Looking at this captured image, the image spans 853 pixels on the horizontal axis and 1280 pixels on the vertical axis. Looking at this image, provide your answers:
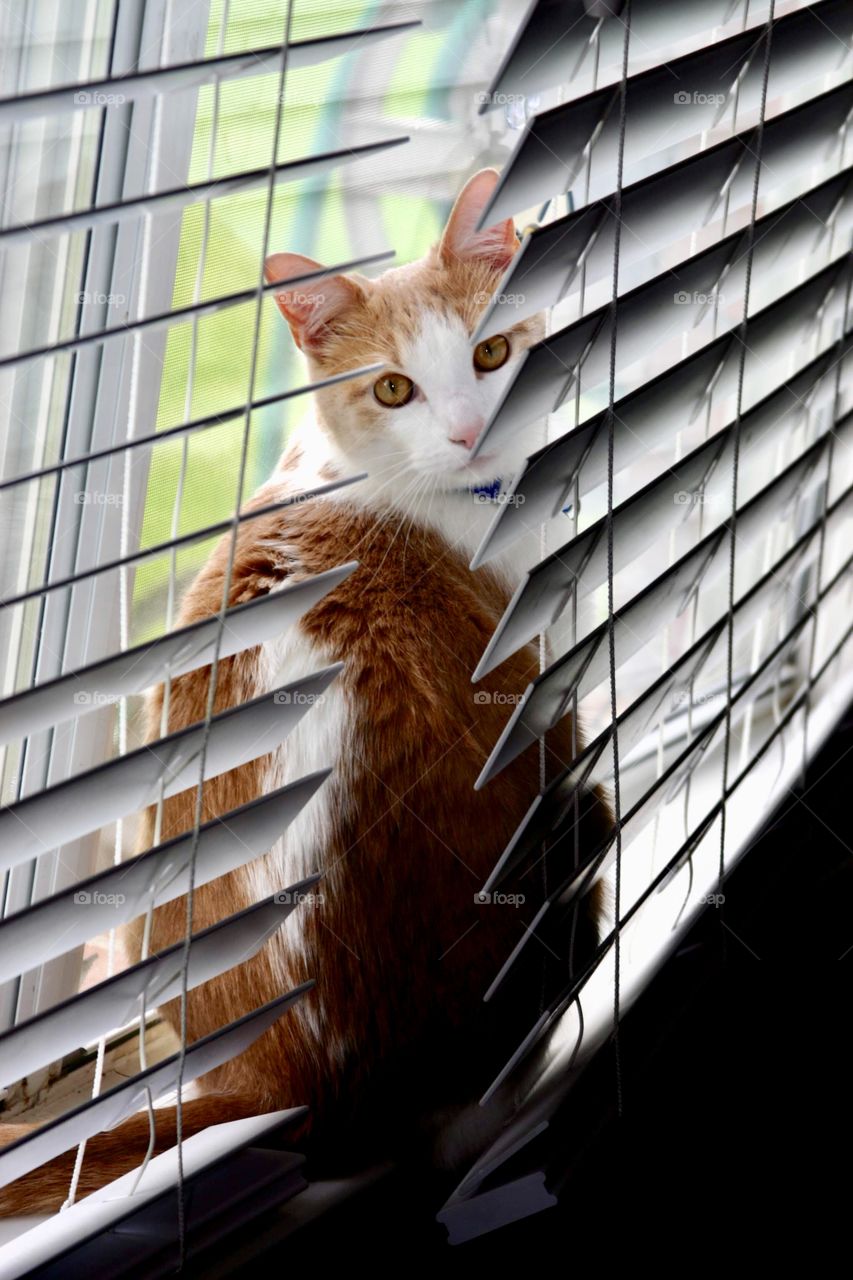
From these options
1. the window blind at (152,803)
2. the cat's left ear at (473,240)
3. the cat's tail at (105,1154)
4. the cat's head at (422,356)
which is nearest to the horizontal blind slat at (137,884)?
the window blind at (152,803)

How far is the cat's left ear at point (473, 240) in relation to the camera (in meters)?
1.12

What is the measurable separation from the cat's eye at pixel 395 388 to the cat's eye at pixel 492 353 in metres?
0.08

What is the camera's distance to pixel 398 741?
756 mm

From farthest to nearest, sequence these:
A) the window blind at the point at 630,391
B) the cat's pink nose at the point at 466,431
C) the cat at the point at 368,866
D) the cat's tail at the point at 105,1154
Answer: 1. the cat's pink nose at the point at 466,431
2. the cat at the point at 368,866
3. the cat's tail at the point at 105,1154
4. the window blind at the point at 630,391

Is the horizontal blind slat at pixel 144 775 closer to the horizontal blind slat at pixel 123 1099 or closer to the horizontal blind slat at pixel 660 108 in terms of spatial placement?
the horizontal blind slat at pixel 123 1099

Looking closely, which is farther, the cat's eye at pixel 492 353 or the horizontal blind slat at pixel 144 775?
the cat's eye at pixel 492 353

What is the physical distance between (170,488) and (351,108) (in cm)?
39

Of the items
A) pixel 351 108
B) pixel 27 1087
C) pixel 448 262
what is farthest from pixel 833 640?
pixel 27 1087

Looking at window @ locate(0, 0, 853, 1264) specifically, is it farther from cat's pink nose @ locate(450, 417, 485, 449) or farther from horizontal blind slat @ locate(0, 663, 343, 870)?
cat's pink nose @ locate(450, 417, 485, 449)

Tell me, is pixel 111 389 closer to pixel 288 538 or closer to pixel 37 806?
pixel 288 538

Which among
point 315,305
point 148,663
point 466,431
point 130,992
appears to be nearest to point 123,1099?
point 130,992

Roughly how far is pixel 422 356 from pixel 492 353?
8 centimetres

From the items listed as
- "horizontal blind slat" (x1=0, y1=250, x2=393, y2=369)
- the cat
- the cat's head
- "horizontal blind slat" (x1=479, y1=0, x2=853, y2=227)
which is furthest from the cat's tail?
the cat's head

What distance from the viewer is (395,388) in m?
1.17
